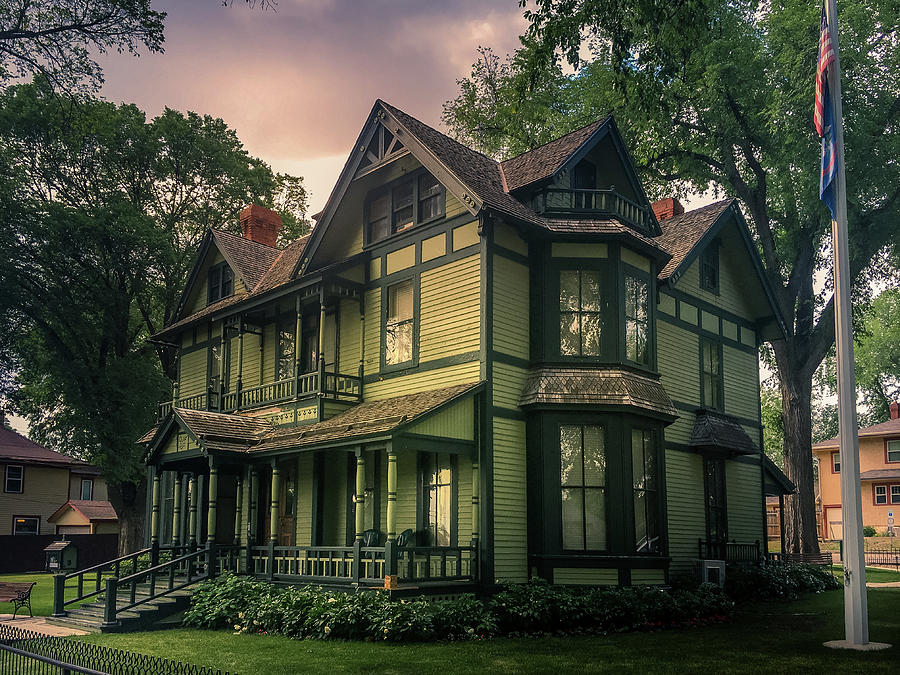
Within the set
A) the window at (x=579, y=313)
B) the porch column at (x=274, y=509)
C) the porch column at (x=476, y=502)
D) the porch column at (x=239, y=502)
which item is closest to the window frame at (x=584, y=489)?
the window at (x=579, y=313)

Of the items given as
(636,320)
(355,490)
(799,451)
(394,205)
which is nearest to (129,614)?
(355,490)

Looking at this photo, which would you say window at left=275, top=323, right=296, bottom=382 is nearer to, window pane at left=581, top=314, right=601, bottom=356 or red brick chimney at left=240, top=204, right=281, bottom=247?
red brick chimney at left=240, top=204, right=281, bottom=247

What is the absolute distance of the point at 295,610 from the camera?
52.5ft

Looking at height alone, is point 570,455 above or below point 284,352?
below

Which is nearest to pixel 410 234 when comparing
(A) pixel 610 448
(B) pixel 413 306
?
(B) pixel 413 306

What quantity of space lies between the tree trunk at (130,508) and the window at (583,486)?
23.3 m

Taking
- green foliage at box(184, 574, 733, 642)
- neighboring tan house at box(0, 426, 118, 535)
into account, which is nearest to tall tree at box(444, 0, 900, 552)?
green foliage at box(184, 574, 733, 642)

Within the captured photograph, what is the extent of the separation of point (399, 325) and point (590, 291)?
458 cm

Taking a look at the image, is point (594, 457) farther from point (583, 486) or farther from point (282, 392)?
point (282, 392)

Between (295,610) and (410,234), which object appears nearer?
(295,610)

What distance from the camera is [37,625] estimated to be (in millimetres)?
18594

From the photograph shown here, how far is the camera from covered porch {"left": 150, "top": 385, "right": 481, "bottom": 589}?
16859 mm

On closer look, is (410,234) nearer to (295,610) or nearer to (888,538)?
(295,610)

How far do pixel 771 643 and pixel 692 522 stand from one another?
27.0 feet
